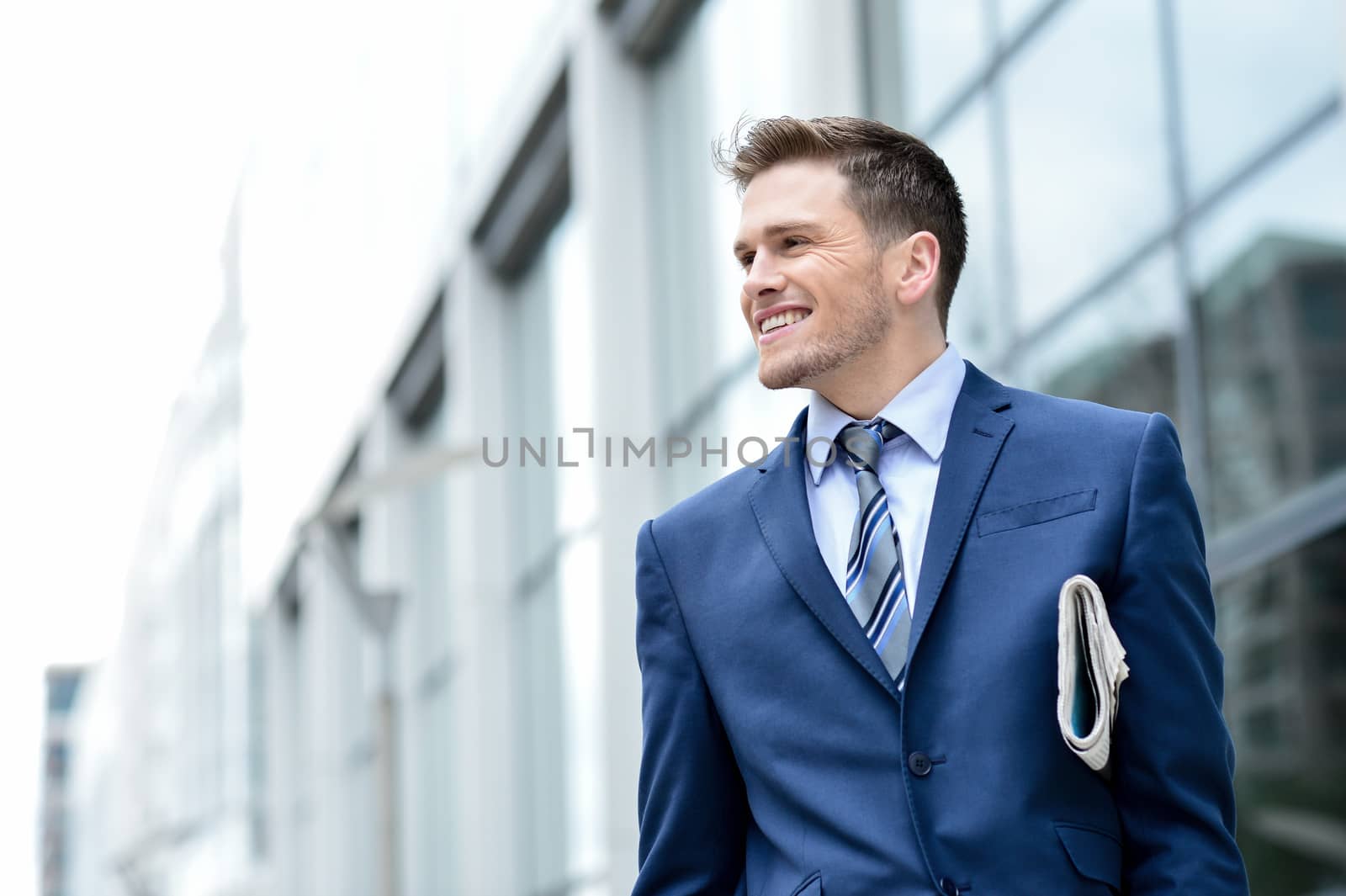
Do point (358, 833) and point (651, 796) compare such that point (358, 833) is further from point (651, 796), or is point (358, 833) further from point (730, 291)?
point (651, 796)

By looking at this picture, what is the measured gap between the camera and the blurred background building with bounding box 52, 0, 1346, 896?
7.55m

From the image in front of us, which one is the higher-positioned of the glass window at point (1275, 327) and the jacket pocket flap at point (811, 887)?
the glass window at point (1275, 327)

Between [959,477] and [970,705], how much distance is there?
0.34 meters

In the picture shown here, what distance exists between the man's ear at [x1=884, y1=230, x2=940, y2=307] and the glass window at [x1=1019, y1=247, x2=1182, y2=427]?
5.64m

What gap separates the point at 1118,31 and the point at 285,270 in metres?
29.5

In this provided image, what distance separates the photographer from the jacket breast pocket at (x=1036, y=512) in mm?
2508

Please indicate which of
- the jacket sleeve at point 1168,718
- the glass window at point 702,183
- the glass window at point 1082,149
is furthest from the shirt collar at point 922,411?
the glass window at point 702,183

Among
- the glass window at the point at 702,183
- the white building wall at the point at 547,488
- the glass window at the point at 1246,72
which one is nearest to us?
the glass window at the point at 1246,72

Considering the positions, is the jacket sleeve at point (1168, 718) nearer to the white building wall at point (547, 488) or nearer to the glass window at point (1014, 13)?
the glass window at point (1014, 13)

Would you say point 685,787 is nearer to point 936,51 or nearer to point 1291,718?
point 1291,718

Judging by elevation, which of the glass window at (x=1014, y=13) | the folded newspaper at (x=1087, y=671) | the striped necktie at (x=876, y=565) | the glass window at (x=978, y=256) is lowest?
the folded newspaper at (x=1087, y=671)

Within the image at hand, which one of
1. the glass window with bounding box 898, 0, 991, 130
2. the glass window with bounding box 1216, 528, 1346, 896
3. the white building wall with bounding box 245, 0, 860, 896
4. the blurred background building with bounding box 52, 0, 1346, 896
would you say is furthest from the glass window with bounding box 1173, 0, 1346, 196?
the white building wall with bounding box 245, 0, 860, 896

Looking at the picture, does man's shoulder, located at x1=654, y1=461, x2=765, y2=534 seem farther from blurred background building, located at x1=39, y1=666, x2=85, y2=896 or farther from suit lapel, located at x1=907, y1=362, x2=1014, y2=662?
blurred background building, located at x1=39, y1=666, x2=85, y2=896

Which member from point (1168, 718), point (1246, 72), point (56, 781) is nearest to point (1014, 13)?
point (1246, 72)
